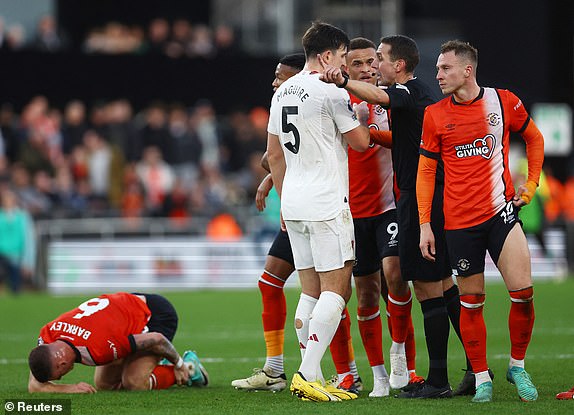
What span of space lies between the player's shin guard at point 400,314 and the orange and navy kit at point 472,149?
900 mm

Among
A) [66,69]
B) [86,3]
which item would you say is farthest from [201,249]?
[86,3]

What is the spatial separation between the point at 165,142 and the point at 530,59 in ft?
36.8

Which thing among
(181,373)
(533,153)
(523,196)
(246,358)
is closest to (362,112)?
(533,153)

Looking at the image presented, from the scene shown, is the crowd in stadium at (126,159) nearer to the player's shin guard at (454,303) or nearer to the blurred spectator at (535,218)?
the blurred spectator at (535,218)

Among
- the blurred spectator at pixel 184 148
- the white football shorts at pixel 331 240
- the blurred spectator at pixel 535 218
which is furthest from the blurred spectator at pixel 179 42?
the white football shorts at pixel 331 240

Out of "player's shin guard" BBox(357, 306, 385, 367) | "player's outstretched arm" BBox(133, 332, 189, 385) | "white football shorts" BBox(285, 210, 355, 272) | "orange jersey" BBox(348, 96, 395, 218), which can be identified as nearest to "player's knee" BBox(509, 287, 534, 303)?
"white football shorts" BBox(285, 210, 355, 272)

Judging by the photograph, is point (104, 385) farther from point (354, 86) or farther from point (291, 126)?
point (354, 86)

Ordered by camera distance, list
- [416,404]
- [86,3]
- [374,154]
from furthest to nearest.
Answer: [86,3]
[374,154]
[416,404]

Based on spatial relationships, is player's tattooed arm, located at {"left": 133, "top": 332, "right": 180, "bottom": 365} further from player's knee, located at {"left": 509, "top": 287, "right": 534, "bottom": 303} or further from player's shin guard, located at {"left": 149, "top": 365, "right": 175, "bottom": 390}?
player's knee, located at {"left": 509, "top": 287, "right": 534, "bottom": 303}

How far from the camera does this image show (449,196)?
25.7ft

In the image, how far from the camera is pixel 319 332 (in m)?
7.68

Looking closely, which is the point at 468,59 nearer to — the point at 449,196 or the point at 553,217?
the point at 449,196

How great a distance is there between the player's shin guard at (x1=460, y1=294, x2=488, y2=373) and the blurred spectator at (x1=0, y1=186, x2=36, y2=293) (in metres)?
14.4

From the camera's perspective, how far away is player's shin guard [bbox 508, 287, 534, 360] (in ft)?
25.2
